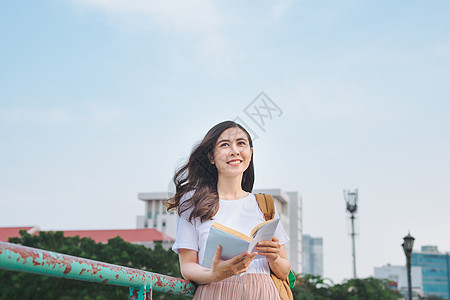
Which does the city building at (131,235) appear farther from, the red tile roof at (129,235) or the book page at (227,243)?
the book page at (227,243)

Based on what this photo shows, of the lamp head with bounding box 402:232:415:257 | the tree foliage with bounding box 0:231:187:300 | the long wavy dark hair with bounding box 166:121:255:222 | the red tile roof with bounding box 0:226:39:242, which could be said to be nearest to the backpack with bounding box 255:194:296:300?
the long wavy dark hair with bounding box 166:121:255:222

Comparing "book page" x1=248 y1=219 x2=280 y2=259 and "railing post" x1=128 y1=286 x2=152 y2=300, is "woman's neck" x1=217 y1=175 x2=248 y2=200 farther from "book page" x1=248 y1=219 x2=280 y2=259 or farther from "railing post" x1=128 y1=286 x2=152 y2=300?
"railing post" x1=128 y1=286 x2=152 y2=300

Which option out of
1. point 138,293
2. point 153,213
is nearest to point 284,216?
point 153,213

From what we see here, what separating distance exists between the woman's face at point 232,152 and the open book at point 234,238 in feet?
1.95

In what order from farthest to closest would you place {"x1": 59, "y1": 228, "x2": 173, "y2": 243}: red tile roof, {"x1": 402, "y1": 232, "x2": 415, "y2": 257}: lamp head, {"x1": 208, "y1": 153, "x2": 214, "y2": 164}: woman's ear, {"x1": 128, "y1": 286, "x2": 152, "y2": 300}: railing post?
1. {"x1": 59, "y1": 228, "x2": 173, "y2": 243}: red tile roof
2. {"x1": 402, "y1": 232, "x2": 415, "y2": 257}: lamp head
3. {"x1": 208, "y1": 153, "x2": 214, "y2": 164}: woman's ear
4. {"x1": 128, "y1": 286, "x2": 152, "y2": 300}: railing post

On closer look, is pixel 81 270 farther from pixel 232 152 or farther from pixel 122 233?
pixel 122 233

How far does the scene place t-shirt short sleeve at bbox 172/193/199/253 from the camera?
2506mm

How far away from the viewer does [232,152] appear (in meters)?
2.75

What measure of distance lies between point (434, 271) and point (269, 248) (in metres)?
148

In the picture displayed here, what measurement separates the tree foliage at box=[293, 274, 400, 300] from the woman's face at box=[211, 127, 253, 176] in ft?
44.9

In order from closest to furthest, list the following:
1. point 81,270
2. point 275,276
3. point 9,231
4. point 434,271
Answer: point 81,270, point 275,276, point 9,231, point 434,271

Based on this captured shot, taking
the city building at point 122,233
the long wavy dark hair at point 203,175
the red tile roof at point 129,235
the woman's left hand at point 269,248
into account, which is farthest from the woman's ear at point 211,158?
the red tile roof at point 129,235

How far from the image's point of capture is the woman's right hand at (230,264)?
2.09 m

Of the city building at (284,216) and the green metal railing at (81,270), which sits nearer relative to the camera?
the green metal railing at (81,270)
